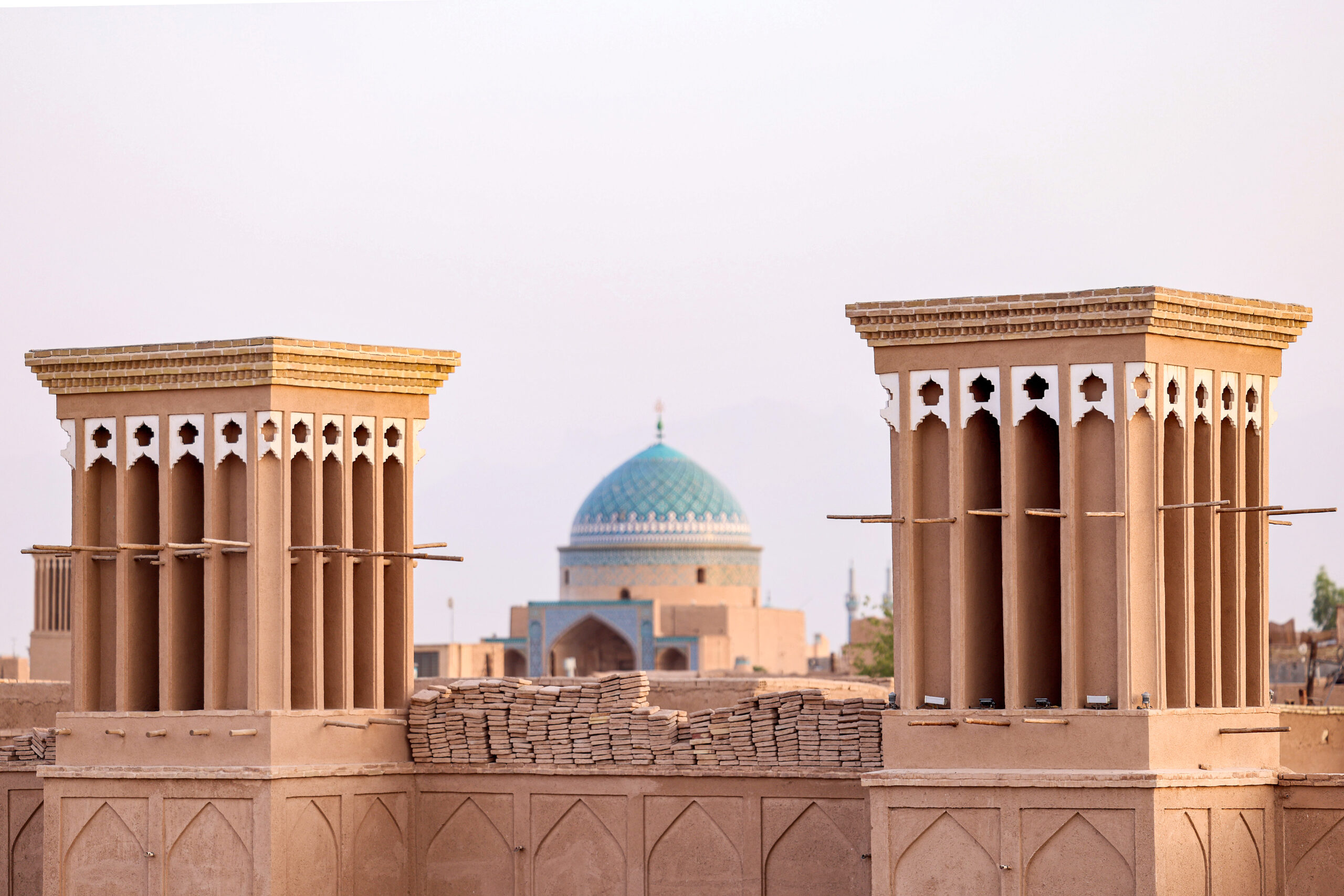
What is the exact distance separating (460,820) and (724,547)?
5793cm

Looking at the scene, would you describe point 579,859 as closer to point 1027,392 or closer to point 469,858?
point 469,858

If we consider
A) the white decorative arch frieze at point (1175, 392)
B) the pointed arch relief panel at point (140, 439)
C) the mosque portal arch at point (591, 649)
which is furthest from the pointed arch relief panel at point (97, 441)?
the mosque portal arch at point (591, 649)

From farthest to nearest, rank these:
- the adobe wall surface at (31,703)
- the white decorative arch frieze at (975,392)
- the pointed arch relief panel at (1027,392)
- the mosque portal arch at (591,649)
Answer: the mosque portal arch at (591,649) → the adobe wall surface at (31,703) → the white decorative arch frieze at (975,392) → the pointed arch relief panel at (1027,392)

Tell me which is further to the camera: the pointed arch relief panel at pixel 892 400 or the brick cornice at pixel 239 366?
the brick cornice at pixel 239 366

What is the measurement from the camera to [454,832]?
19.3 metres

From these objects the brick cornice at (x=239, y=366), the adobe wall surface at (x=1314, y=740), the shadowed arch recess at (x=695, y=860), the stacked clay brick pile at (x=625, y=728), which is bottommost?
the shadowed arch recess at (x=695, y=860)

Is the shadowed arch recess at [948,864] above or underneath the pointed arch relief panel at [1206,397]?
underneath

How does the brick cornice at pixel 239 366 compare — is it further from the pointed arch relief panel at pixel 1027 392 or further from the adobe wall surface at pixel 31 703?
the adobe wall surface at pixel 31 703

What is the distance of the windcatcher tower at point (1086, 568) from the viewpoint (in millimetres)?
15609

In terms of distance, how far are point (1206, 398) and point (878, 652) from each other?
136ft

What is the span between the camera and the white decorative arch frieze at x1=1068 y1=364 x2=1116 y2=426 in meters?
15.8

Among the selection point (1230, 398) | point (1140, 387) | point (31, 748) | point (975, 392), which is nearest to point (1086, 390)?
point (1140, 387)

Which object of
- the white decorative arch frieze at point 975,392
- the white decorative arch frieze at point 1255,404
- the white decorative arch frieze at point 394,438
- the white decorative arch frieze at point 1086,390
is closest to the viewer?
the white decorative arch frieze at point 1086,390

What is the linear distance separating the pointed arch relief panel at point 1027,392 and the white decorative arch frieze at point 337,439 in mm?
5855
